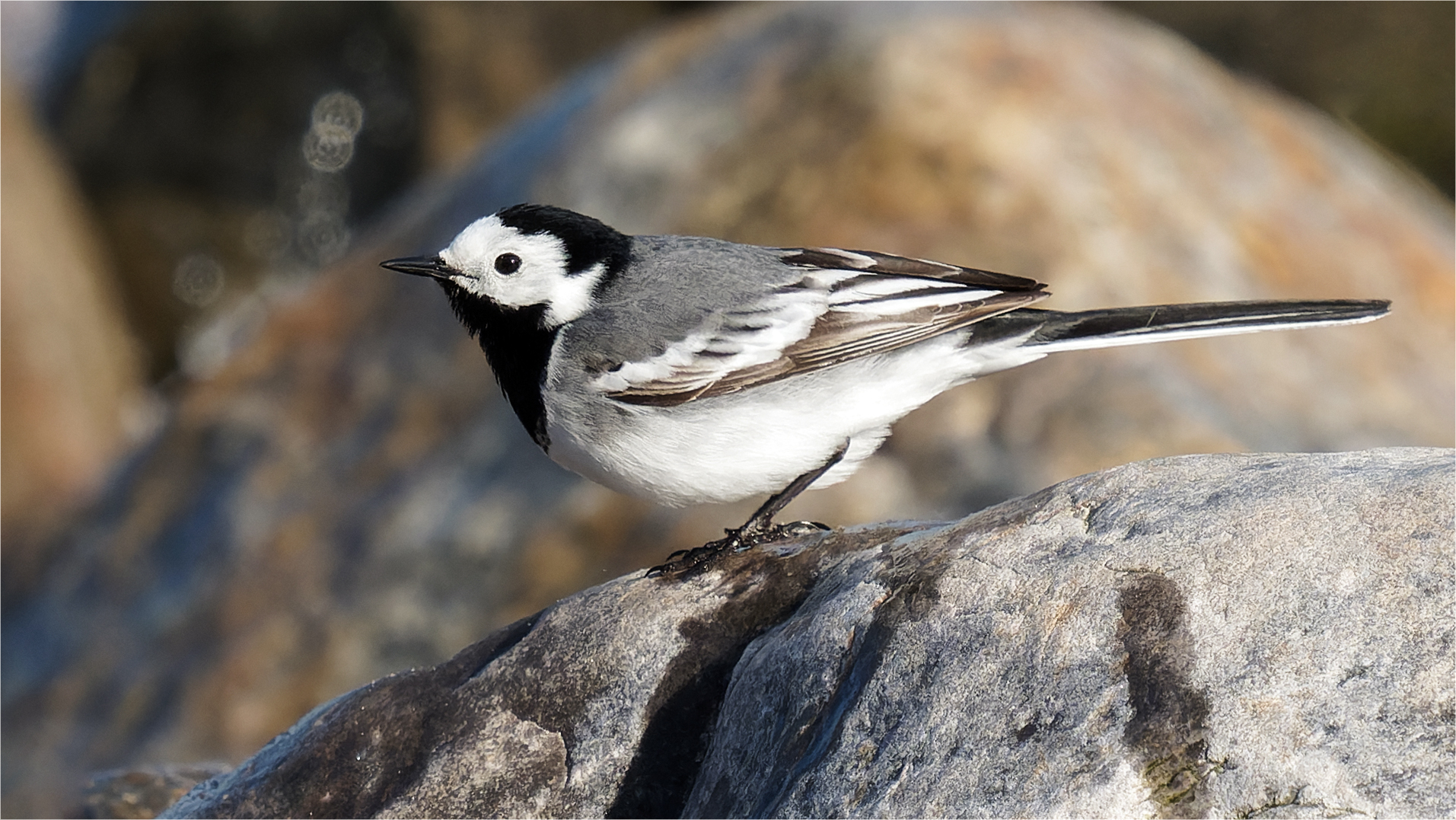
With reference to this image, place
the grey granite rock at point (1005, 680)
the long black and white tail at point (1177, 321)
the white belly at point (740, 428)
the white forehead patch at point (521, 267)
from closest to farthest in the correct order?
the grey granite rock at point (1005, 680) < the long black and white tail at point (1177, 321) < the white belly at point (740, 428) < the white forehead patch at point (521, 267)

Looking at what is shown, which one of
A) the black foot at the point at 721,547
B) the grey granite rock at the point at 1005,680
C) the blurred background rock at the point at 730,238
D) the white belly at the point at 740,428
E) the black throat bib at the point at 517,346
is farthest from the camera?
the blurred background rock at the point at 730,238

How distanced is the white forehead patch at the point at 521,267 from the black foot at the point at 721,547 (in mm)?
1176

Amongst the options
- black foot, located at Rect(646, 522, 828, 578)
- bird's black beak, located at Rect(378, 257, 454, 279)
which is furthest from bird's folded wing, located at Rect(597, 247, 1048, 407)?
bird's black beak, located at Rect(378, 257, 454, 279)

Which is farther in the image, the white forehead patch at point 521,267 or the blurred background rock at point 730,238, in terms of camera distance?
the blurred background rock at point 730,238

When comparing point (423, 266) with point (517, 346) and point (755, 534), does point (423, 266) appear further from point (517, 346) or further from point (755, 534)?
point (755, 534)

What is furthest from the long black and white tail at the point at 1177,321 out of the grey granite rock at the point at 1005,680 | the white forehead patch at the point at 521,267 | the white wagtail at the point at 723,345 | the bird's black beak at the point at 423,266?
the bird's black beak at the point at 423,266

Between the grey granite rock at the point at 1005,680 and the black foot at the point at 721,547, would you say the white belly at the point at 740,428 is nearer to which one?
the black foot at the point at 721,547

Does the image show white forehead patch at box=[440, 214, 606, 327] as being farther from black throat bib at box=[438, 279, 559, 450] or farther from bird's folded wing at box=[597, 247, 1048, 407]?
bird's folded wing at box=[597, 247, 1048, 407]

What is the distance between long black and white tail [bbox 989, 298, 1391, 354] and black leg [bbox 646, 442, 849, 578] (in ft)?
3.14

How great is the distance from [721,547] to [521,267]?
1521 mm

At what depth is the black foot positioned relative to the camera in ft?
17.3

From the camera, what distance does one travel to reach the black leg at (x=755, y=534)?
5.28m

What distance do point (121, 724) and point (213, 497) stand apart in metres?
1.90

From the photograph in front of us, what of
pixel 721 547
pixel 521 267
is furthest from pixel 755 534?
pixel 521 267
